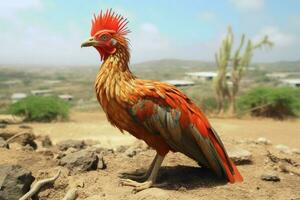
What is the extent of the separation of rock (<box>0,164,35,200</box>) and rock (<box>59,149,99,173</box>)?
72 cm

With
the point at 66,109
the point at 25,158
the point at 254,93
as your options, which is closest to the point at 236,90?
the point at 254,93

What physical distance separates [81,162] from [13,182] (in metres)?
1.05

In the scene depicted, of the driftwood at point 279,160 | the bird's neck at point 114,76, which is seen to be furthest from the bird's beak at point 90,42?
the driftwood at point 279,160

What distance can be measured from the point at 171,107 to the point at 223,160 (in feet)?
3.32

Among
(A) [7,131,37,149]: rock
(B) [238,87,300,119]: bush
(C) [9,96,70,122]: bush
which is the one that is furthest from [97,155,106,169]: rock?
(B) [238,87,300,119]: bush

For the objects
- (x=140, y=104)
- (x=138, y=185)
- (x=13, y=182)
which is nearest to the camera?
(x=140, y=104)

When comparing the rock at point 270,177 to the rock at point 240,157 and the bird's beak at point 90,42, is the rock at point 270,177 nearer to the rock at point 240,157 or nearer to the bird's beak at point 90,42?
the rock at point 240,157

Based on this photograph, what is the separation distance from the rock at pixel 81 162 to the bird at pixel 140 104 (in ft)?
3.08

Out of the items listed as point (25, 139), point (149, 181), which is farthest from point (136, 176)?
point (25, 139)

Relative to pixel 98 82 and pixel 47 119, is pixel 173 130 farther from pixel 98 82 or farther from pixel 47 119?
pixel 47 119

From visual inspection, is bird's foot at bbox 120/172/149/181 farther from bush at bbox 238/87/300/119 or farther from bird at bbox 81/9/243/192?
bush at bbox 238/87/300/119

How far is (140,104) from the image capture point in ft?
14.9

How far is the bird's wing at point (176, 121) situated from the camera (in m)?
4.55

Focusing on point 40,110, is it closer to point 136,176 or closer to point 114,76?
point 136,176
